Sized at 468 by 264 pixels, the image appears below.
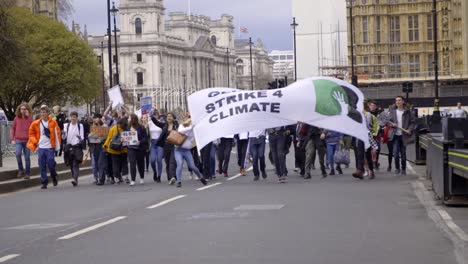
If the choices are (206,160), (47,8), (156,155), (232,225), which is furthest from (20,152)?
(47,8)

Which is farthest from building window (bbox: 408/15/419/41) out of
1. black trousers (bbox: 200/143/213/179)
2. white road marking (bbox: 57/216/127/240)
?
white road marking (bbox: 57/216/127/240)

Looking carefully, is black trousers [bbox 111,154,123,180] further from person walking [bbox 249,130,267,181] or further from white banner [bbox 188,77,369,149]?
person walking [bbox 249,130,267,181]

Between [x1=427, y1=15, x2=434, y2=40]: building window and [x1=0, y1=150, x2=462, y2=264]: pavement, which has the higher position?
[x1=427, y1=15, x2=434, y2=40]: building window

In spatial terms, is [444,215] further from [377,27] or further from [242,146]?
[377,27]

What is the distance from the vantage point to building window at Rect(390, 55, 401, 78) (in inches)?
3685

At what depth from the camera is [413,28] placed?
94250 millimetres

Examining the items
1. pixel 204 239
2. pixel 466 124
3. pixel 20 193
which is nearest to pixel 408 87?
pixel 20 193

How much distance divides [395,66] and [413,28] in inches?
145

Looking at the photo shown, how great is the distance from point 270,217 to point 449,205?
3.10m

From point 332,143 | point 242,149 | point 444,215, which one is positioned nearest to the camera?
point 444,215

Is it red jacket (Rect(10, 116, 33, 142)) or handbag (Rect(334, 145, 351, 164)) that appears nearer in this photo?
red jacket (Rect(10, 116, 33, 142))

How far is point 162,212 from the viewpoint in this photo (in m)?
16.9

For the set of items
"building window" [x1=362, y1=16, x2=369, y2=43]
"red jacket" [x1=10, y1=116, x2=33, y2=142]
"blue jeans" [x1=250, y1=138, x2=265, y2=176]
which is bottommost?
"blue jeans" [x1=250, y1=138, x2=265, y2=176]

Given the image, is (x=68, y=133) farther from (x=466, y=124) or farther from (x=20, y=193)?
(x=466, y=124)
